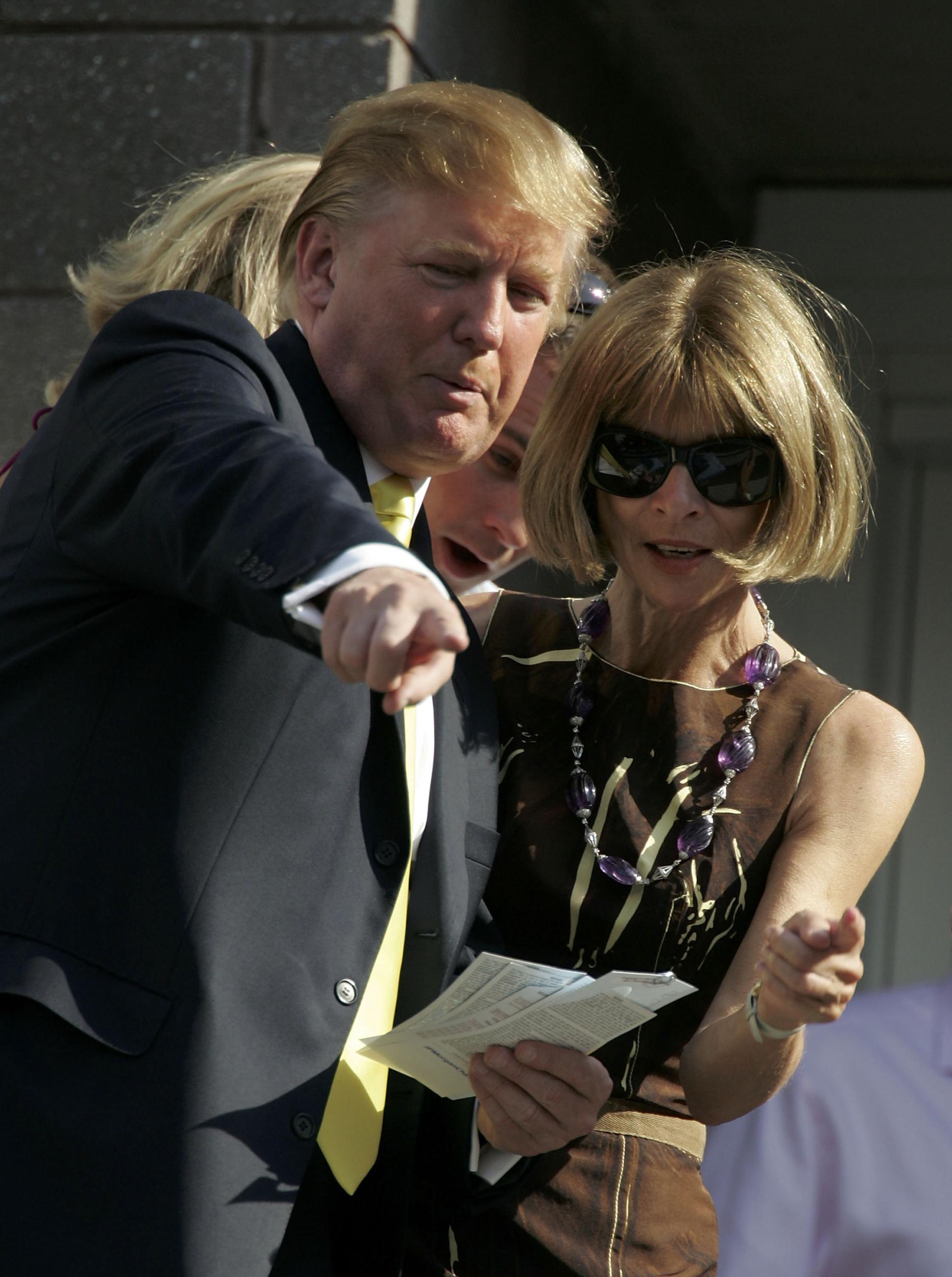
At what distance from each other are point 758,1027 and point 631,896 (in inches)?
10.9

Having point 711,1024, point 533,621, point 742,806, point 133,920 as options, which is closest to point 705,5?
point 533,621

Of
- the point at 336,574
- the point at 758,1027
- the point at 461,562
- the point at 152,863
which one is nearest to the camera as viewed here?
the point at 336,574

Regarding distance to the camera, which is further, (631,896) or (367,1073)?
(631,896)

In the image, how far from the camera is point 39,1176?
1.51 meters

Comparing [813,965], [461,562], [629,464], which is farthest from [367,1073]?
[461,562]

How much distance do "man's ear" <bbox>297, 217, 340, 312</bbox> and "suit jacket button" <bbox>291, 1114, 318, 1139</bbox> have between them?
918 mm

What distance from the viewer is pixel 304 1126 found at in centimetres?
161

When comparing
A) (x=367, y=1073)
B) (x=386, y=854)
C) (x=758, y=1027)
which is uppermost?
(x=386, y=854)

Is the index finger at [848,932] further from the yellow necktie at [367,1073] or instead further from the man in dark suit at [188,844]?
the yellow necktie at [367,1073]

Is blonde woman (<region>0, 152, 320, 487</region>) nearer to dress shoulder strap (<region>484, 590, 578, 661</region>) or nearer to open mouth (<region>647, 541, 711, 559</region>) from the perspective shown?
dress shoulder strap (<region>484, 590, 578, 661</region>)

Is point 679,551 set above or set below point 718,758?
above

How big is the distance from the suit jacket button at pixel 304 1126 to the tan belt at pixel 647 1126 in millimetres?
469

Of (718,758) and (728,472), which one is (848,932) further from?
(728,472)

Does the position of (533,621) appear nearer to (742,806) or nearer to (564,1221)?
(742,806)
